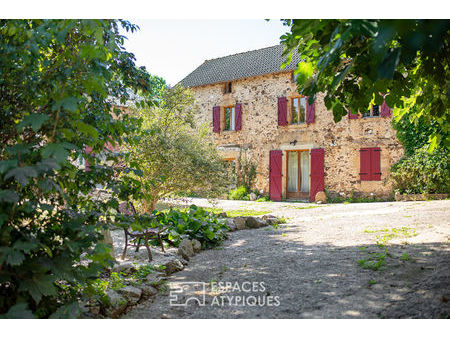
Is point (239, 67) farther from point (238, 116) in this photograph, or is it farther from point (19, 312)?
point (19, 312)

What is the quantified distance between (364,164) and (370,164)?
202mm

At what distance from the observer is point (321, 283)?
3.22m

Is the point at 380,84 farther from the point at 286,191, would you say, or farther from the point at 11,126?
the point at 286,191

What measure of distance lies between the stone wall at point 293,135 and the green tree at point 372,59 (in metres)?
8.49

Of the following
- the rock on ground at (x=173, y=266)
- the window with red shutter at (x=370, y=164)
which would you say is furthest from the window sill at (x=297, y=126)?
the rock on ground at (x=173, y=266)

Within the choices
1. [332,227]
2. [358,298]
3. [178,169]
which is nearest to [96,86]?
[358,298]

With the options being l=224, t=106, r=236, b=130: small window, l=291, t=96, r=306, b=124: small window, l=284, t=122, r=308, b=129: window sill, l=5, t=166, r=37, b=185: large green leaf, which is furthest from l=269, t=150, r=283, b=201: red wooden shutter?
l=5, t=166, r=37, b=185: large green leaf

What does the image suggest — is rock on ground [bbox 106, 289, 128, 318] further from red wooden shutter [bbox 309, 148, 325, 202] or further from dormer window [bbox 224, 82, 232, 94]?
dormer window [bbox 224, 82, 232, 94]

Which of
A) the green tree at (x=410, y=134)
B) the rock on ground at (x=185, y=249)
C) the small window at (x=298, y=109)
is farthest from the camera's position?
the small window at (x=298, y=109)

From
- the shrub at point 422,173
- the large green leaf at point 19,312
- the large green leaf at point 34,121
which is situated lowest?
the large green leaf at point 19,312

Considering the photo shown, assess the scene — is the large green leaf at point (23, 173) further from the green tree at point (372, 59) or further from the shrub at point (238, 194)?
the shrub at point (238, 194)

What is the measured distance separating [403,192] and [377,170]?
48.1 inches

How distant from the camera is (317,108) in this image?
1331 cm

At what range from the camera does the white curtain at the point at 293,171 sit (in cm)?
1386
